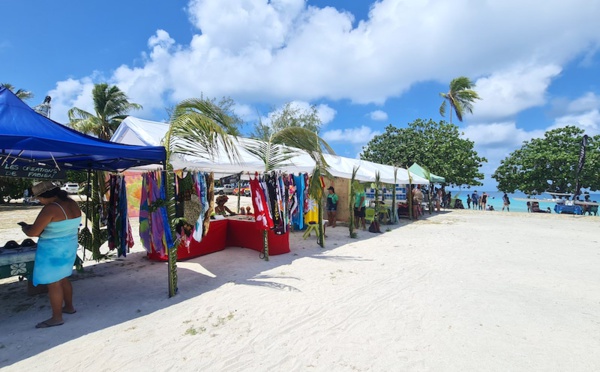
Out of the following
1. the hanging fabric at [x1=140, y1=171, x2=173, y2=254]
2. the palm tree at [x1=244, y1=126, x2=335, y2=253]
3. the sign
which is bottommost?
the hanging fabric at [x1=140, y1=171, x2=173, y2=254]

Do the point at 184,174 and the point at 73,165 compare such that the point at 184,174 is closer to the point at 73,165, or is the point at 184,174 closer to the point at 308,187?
the point at 73,165

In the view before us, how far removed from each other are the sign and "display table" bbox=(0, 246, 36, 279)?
4.06ft

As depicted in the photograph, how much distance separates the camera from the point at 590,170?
1902 centimetres

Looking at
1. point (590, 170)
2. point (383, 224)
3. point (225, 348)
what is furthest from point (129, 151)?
point (590, 170)

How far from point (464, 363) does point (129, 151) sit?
4400 millimetres

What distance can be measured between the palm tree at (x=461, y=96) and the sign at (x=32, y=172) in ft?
92.8

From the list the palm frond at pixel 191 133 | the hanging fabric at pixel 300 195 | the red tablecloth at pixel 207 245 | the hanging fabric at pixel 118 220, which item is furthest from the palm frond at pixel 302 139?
the hanging fabric at pixel 118 220

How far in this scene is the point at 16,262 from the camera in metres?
3.94

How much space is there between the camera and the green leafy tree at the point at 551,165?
1933 cm

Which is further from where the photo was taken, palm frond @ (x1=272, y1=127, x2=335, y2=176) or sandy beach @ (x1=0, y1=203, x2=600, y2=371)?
palm frond @ (x1=272, y1=127, x2=335, y2=176)

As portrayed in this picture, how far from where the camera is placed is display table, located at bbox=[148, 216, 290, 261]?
A: 6608 millimetres

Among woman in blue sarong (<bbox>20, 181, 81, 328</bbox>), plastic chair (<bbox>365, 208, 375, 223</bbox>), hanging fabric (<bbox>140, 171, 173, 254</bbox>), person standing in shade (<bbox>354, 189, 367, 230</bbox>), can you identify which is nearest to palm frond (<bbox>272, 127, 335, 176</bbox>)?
hanging fabric (<bbox>140, 171, 173, 254</bbox>)

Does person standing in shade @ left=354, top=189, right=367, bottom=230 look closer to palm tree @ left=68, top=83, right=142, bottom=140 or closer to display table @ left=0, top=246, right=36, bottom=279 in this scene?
display table @ left=0, top=246, right=36, bottom=279

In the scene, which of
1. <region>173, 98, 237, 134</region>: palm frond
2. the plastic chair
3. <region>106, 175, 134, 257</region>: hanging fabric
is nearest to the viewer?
<region>173, 98, 237, 134</region>: palm frond
